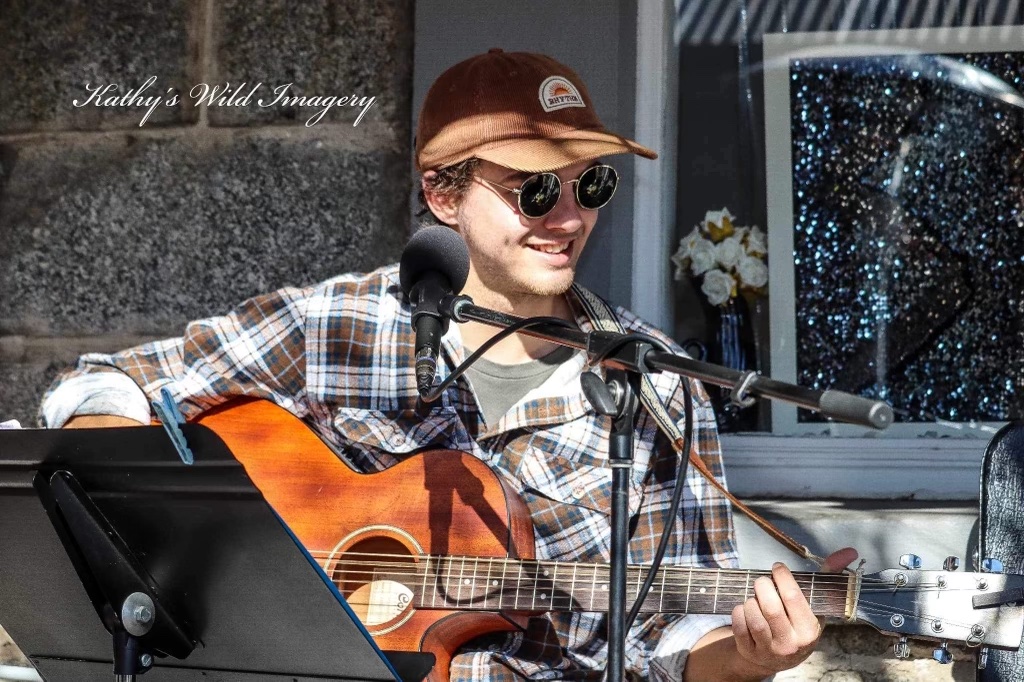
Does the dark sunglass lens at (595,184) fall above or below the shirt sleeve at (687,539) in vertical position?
above

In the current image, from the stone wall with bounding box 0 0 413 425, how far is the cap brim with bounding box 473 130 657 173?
851mm

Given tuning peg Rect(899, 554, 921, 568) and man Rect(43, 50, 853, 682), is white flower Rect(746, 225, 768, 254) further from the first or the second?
tuning peg Rect(899, 554, 921, 568)

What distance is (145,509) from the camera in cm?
166

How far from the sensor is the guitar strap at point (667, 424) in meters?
2.27

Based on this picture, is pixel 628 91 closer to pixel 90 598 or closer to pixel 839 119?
pixel 839 119

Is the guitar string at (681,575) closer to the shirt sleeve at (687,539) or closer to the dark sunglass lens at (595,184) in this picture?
the shirt sleeve at (687,539)

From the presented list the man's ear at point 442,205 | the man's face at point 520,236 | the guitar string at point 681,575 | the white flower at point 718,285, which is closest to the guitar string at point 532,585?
the guitar string at point 681,575

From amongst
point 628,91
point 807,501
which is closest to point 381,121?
point 628,91

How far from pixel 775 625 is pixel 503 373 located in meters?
0.92

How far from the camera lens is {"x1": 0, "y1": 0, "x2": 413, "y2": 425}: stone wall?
3.46 metres

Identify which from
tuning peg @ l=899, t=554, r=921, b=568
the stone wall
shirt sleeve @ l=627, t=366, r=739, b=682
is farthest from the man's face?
tuning peg @ l=899, t=554, r=921, b=568

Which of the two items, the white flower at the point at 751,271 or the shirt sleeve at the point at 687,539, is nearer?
the shirt sleeve at the point at 687,539

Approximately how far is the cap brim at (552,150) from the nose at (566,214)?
68mm

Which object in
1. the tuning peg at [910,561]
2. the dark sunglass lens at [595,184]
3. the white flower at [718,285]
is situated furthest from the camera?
the white flower at [718,285]
